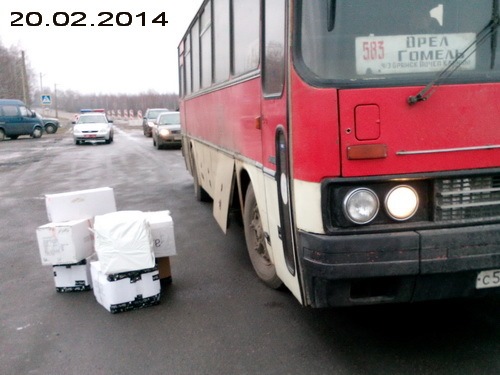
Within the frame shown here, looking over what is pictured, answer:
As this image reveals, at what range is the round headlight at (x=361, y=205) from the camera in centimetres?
315

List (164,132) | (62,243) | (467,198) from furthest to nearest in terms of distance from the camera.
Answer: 1. (164,132)
2. (62,243)
3. (467,198)

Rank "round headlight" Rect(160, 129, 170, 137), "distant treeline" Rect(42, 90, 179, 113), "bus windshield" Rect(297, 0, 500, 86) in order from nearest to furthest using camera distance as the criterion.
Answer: "bus windshield" Rect(297, 0, 500, 86), "round headlight" Rect(160, 129, 170, 137), "distant treeline" Rect(42, 90, 179, 113)

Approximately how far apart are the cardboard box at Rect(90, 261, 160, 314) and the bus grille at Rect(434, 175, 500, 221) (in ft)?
8.56

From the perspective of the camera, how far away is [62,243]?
5.13 metres

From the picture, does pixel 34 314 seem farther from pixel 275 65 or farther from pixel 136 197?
pixel 136 197

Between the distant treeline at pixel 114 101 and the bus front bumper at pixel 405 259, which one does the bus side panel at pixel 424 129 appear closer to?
the bus front bumper at pixel 405 259

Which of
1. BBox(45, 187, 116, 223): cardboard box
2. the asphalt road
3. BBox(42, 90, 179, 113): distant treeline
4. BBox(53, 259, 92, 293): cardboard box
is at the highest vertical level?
BBox(42, 90, 179, 113): distant treeline

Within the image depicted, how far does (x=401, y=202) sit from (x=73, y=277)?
3401 mm

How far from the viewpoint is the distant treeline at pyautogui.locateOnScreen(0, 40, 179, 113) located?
6762 cm

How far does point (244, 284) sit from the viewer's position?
5375mm

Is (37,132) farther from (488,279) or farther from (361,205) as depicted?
(488,279)

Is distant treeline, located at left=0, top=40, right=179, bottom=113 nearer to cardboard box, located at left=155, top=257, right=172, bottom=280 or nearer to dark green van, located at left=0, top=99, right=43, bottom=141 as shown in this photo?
dark green van, located at left=0, top=99, right=43, bottom=141

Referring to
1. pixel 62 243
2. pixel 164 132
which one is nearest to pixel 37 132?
pixel 164 132

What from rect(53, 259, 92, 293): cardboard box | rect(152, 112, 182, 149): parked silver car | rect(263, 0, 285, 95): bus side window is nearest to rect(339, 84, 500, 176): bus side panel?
rect(263, 0, 285, 95): bus side window
